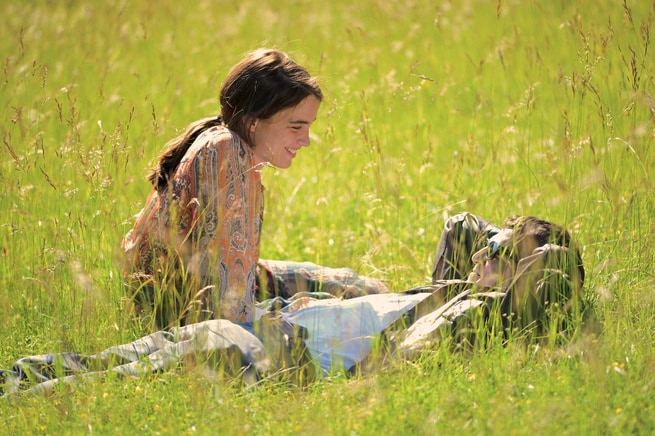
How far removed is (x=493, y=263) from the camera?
340 cm

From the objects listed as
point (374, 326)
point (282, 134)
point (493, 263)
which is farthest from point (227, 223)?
point (493, 263)

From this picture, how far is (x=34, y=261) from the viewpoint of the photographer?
12.5 ft

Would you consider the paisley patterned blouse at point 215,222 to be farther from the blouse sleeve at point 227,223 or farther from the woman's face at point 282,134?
the woman's face at point 282,134

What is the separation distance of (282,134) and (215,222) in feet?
1.56

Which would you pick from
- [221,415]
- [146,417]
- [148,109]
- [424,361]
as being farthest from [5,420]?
[148,109]

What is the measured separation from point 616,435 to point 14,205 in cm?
249

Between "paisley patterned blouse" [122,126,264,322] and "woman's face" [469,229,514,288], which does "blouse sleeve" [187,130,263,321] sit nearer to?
"paisley patterned blouse" [122,126,264,322]

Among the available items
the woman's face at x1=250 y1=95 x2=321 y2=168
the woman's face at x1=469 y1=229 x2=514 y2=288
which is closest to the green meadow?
the woman's face at x1=469 y1=229 x2=514 y2=288

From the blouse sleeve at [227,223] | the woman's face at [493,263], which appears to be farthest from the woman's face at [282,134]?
the woman's face at [493,263]

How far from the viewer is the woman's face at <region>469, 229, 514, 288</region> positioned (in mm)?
3312

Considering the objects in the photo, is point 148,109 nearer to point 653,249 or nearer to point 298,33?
point 298,33

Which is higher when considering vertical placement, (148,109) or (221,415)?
(148,109)

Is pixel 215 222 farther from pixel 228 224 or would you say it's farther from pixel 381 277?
pixel 381 277

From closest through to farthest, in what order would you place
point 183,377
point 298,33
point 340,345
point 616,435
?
point 616,435 < point 183,377 < point 340,345 < point 298,33
